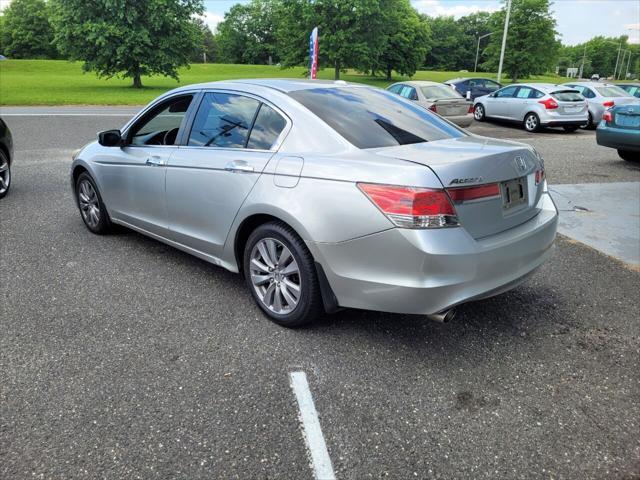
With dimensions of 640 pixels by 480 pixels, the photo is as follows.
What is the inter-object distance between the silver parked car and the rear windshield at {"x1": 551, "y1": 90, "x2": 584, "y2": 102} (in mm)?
13943

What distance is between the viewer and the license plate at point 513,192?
10.2ft

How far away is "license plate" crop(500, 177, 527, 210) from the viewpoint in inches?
122

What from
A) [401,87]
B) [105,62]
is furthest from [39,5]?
[401,87]

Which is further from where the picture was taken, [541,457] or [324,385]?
[324,385]

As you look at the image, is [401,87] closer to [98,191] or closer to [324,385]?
[98,191]

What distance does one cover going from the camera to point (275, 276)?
3.51 meters

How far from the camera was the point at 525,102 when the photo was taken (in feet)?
55.0

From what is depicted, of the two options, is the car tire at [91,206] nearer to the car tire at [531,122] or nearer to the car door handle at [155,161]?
the car door handle at [155,161]

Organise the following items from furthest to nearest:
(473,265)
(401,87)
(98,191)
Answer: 1. (401,87)
2. (98,191)
3. (473,265)

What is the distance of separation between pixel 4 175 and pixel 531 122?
14739 mm

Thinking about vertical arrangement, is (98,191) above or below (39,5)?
below

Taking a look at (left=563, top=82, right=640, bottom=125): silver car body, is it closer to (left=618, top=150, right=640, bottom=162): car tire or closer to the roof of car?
(left=618, top=150, right=640, bottom=162): car tire

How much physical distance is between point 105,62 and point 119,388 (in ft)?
111

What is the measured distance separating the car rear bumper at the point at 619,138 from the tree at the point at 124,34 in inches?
1112
